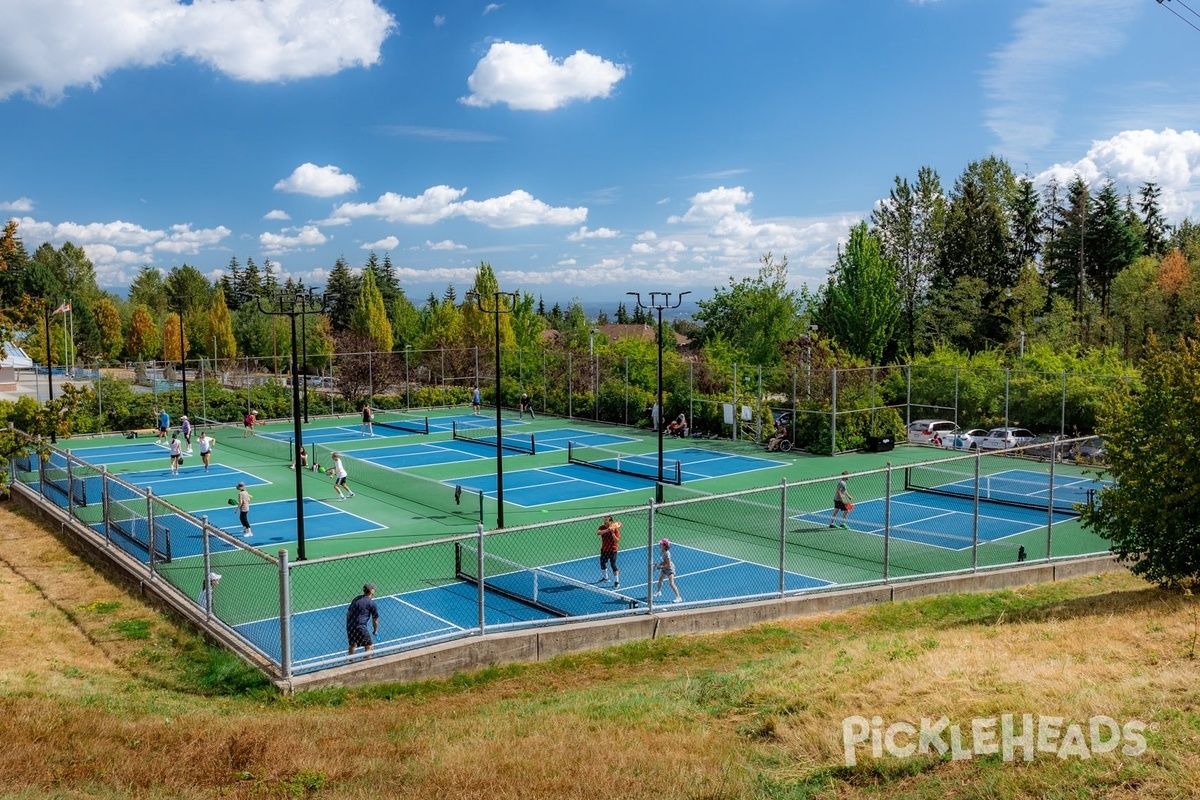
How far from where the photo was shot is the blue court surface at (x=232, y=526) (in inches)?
790

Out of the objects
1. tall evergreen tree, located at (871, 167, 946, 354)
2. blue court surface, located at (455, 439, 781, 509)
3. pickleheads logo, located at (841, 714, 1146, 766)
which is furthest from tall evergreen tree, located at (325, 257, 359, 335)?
pickleheads logo, located at (841, 714, 1146, 766)

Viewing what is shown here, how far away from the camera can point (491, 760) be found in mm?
8133

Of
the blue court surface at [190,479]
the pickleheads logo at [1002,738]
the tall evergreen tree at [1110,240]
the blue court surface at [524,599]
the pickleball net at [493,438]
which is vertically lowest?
the blue court surface at [524,599]

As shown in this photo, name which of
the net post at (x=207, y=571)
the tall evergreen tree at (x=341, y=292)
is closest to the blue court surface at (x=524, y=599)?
the net post at (x=207, y=571)

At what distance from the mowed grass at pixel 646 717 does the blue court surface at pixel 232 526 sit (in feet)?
18.3

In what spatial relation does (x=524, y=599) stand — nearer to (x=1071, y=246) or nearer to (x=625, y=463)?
(x=625, y=463)

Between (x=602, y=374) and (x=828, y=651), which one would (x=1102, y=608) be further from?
(x=602, y=374)

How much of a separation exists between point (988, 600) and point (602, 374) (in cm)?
3306

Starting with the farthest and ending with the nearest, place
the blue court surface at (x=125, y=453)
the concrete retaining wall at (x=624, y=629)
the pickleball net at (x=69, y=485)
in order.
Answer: the blue court surface at (x=125, y=453)
the pickleball net at (x=69, y=485)
the concrete retaining wall at (x=624, y=629)

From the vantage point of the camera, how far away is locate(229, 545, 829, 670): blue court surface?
611 inches

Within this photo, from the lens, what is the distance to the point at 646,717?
9492 millimetres

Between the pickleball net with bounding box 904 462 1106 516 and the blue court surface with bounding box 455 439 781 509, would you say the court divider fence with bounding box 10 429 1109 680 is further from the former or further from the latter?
the blue court surface with bounding box 455 439 781 509

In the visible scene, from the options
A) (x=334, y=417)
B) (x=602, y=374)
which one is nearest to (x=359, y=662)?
(x=602, y=374)

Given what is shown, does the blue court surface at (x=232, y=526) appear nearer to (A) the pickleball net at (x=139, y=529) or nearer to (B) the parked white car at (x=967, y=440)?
(A) the pickleball net at (x=139, y=529)
